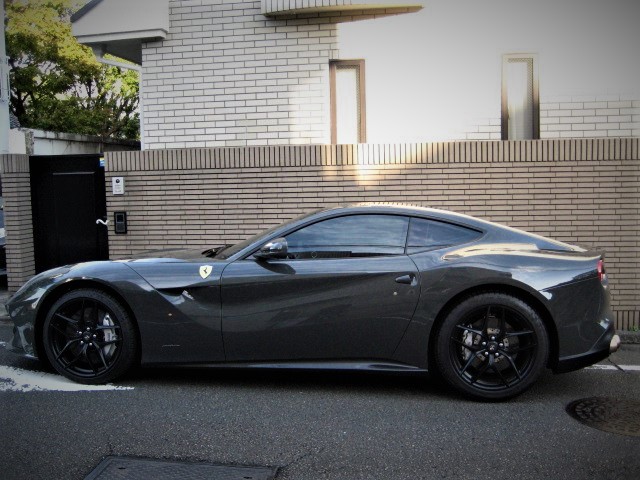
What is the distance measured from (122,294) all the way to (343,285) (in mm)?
1642

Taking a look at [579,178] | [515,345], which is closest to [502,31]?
[579,178]

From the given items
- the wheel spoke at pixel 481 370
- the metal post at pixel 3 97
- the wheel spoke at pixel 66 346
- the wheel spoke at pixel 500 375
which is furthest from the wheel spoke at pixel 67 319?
the metal post at pixel 3 97

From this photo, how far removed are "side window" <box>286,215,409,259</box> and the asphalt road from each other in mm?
1032

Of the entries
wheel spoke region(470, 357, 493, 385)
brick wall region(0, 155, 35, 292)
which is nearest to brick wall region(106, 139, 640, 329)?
brick wall region(0, 155, 35, 292)

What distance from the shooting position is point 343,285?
5270 mm

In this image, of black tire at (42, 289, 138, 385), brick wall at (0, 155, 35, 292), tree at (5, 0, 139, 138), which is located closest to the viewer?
black tire at (42, 289, 138, 385)

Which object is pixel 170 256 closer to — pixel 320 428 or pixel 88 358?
pixel 88 358

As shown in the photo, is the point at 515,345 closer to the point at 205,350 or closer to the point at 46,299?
the point at 205,350

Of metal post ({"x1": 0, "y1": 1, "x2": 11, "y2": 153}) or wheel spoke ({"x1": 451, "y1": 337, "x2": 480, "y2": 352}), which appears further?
metal post ({"x1": 0, "y1": 1, "x2": 11, "y2": 153})

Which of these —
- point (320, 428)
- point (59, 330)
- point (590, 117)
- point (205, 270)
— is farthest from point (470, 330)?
point (590, 117)

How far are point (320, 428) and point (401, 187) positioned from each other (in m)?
4.85

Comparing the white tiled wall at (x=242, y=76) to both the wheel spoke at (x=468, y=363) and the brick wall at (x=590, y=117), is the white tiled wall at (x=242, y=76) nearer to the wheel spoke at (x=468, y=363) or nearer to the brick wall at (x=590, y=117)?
the brick wall at (x=590, y=117)

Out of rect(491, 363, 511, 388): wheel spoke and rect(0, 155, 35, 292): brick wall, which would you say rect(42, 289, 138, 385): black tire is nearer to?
rect(491, 363, 511, 388): wheel spoke

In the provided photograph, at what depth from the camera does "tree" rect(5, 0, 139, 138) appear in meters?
26.8
